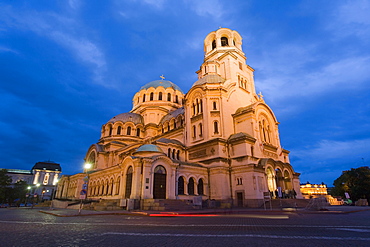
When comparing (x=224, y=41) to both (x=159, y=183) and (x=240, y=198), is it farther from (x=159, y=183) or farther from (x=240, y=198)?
(x=159, y=183)

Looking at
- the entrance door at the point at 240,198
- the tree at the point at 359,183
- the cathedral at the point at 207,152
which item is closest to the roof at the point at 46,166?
the cathedral at the point at 207,152

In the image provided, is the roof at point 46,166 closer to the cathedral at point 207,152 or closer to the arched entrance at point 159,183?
the cathedral at point 207,152

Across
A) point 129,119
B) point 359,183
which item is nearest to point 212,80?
point 129,119

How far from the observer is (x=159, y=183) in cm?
2347

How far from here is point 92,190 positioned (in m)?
34.5

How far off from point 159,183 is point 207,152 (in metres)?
9.26

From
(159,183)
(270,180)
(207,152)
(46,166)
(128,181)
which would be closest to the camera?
(159,183)

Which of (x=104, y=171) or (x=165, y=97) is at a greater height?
(x=165, y=97)

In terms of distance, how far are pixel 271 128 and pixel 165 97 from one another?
25.4 metres

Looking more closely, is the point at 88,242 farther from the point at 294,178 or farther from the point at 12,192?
the point at 12,192

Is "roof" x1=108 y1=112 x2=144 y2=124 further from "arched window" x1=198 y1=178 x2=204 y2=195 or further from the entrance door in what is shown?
the entrance door

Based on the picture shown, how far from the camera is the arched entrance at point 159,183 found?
23125mm

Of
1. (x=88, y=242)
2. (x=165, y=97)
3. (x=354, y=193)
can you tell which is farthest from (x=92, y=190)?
(x=354, y=193)

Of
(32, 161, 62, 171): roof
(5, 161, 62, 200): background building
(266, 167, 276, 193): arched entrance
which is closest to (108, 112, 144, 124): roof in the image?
(266, 167, 276, 193): arched entrance
